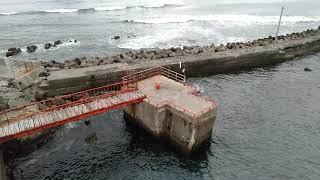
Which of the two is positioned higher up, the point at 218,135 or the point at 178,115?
the point at 178,115

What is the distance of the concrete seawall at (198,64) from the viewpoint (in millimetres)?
32656

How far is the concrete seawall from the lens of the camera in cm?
3266

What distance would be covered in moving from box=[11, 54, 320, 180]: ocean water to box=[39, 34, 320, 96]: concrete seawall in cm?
597

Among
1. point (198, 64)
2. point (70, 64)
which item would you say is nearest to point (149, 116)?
point (198, 64)

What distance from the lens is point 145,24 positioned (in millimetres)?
71250

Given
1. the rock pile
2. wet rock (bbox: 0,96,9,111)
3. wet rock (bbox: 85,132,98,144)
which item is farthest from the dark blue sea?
the rock pile

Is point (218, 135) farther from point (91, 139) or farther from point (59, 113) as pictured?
point (59, 113)

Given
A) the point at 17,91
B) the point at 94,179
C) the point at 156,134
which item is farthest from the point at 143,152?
the point at 17,91

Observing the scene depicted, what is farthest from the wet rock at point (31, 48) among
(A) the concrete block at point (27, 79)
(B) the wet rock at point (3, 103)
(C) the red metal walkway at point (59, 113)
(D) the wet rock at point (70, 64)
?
(C) the red metal walkway at point (59, 113)

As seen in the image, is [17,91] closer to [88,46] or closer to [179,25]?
[88,46]

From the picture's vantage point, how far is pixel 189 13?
8588 centimetres

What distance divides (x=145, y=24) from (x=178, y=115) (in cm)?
5051

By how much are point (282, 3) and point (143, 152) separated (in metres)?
91.9

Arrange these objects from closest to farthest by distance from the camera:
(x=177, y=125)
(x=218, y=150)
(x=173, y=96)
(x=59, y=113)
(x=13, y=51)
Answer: (x=59, y=113), (x=177, y=125), (x=218, y=150), (x=173, y=96), (x=13, y=51)
